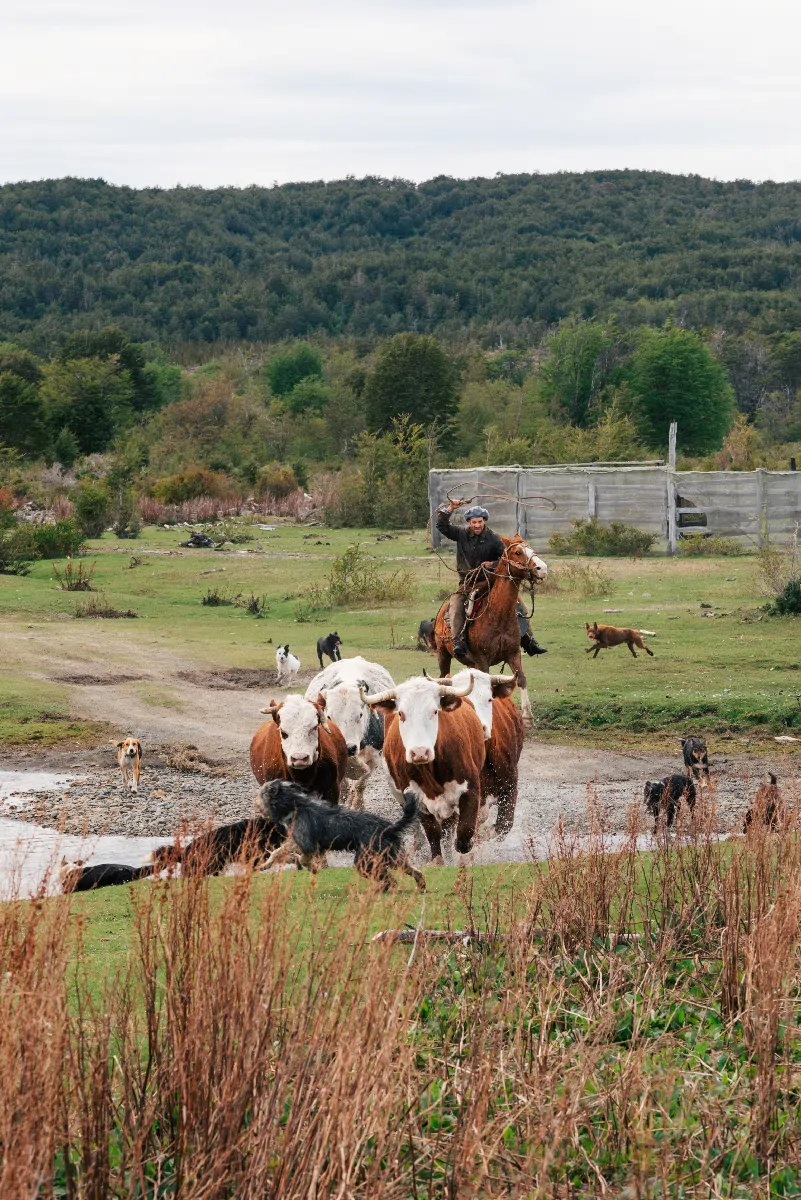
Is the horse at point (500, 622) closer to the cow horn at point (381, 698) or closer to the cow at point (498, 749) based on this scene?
the cow at point (498, 749)

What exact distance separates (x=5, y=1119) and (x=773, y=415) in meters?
69.7

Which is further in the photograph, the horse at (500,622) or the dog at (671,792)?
the horse at (500,622)

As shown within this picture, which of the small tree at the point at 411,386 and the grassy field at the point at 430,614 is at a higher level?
the small tree at the point at 411,386

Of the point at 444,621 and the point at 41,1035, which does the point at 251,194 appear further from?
the point at 41,1035

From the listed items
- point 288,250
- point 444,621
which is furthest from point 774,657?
point 288,250

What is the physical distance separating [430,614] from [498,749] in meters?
11.9

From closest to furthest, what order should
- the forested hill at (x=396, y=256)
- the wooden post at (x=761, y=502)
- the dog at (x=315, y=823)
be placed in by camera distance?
the dog at (x=315, y=823)
the wooden post at (x=761, y=502)
the forested hill at (x=396, y=256)

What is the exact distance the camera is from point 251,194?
161500mm

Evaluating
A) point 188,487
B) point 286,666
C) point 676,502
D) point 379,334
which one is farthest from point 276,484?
point 379,334

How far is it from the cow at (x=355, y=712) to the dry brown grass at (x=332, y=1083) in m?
5.88

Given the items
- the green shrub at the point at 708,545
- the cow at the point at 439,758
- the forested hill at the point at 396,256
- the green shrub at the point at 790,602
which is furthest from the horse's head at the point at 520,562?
the forested hill at the point at 396,256

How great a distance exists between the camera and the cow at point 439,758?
9.70 metres

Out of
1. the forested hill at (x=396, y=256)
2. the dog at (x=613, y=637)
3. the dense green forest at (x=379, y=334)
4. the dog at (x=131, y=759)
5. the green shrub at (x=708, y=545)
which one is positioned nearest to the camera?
the dog at (x=131, y=759)

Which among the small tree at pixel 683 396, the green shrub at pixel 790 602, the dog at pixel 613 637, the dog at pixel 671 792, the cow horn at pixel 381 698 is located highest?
the small tree at pixel 683 396
